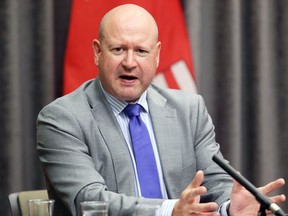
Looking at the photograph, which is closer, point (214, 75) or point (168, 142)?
point (168, 142)

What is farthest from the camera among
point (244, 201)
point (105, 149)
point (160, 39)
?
point (160, 39)

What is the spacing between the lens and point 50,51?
390 cm

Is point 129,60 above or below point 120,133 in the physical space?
above

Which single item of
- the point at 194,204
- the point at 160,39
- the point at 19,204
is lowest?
the point at 19,204

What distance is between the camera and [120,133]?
9.91 feet

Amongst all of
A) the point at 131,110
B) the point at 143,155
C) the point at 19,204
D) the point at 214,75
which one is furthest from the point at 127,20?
the point at 214,75

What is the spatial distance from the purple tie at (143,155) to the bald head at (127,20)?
1.19 ft

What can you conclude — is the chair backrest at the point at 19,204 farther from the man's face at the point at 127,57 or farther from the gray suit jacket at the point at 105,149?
the man's face at the point at 127,57

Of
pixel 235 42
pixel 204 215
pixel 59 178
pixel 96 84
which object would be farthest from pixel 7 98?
pixel 204 215

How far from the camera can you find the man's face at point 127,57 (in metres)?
3.02

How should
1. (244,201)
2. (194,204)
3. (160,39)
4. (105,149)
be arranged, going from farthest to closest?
(160,39) → (105,149) → (244,201) → (194,204)

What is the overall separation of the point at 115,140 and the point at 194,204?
27.5 inches

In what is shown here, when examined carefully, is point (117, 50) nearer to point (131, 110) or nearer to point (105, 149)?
point (131, 110)

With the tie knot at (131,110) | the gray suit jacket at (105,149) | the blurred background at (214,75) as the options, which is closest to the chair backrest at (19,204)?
the gray suit jacket at (105,149)
